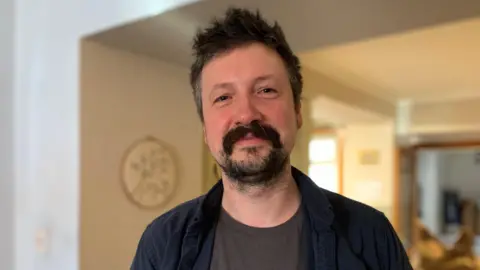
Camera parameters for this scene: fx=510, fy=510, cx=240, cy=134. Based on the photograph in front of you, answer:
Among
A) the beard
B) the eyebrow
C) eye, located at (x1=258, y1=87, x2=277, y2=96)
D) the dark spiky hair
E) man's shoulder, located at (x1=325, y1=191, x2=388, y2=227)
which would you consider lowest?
man's shoulder, located at (x1=325, y1=191, x2=388, y2=227)

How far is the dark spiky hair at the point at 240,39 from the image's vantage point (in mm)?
968

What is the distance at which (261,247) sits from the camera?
3.03ft

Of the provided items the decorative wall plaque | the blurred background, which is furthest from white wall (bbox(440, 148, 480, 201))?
the decorative wall plaque

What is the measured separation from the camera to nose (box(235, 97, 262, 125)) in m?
0.90

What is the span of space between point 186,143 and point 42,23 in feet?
2.15

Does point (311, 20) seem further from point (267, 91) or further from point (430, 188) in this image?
point (430, 188)

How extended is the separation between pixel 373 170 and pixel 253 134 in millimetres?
3436

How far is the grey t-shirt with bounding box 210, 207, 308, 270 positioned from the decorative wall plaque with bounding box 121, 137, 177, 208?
0.82 meters

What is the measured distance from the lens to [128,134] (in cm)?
172

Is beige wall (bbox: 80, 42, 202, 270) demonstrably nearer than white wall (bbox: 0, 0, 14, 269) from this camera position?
Yes

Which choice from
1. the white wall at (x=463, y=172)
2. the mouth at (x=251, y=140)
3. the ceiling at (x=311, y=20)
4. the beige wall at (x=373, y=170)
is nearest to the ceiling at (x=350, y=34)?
the ceiling at (x=311, y=20)

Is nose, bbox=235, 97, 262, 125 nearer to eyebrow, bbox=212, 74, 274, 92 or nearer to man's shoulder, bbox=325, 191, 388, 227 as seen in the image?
eyebrow, bbox=212, 74, 274, 92

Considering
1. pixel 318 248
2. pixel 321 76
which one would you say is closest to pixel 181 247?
pixel 318 248

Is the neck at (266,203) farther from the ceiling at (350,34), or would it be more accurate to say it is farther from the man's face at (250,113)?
the ceiling at (350,34)
